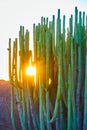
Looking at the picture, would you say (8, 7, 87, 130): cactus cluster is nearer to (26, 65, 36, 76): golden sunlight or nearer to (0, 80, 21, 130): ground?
(26, 65, 36, 76): golden sunlight

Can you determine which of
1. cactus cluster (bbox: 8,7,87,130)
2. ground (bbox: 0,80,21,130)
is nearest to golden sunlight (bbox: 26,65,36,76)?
cactus cluster (bbox: 8,7,87,130)

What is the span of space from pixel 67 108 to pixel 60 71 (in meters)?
0.76

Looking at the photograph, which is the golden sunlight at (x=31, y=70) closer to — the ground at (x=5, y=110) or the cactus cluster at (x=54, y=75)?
the cactus cluster at (x=54, y=75)

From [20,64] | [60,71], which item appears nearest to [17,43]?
[20,64]

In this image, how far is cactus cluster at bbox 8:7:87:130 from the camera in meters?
7.88

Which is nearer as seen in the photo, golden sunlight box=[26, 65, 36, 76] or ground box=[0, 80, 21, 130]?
golden sunlight box=[26, 65, 36, 76]

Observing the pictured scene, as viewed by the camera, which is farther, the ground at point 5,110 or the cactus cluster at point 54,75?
the ground at point 5,110

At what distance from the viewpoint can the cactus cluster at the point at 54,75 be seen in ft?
25.8

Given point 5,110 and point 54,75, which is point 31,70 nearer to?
point 54,75

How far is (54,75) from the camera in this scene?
833 centimetres

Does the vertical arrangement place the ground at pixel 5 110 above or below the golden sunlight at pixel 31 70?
below

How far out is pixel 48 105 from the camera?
316 inches

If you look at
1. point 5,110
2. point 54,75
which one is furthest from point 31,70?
point 5,110

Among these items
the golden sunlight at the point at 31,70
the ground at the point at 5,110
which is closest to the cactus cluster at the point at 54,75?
the golden sunlight at the point at 31,70
